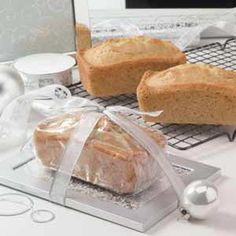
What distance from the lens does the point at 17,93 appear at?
921 mm

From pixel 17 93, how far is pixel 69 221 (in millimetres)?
311

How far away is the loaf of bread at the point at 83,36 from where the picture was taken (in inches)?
44.5

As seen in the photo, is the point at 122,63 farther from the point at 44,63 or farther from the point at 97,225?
the point at 97,225

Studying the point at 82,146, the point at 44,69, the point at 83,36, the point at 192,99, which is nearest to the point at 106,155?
the point at 82,146

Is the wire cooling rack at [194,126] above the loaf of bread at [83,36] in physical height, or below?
below

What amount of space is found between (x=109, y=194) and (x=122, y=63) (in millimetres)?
319

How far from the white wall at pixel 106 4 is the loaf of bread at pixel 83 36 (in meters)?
0.04

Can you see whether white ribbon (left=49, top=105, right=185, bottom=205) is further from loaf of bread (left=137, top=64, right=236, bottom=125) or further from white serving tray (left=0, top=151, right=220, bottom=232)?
loaf of bread (left=137, top=64, right=236, bottom=125)

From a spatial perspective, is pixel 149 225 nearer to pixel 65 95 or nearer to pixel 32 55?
pixel 65 95

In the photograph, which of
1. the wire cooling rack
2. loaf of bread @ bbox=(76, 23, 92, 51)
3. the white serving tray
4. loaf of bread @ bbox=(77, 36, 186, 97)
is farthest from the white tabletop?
loaf of bread @ bbox=(76, 23, 92, 51)

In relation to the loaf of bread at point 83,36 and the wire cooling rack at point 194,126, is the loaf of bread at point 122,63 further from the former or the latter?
the loaf of bread at point 83,36

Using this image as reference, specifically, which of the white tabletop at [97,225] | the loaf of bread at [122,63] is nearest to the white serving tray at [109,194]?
the white tabletop at [97,225]

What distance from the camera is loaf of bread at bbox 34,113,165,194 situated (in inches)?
26.7

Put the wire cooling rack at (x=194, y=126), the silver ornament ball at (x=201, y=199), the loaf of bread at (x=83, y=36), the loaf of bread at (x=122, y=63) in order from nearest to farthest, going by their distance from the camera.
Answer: the silver ornament ball at (x=201, y=199) < the wire cooling rack at (x=194, y=126) < the loaf of bread at (x=122, y=63) < the loaf of bread at (x=83, y=36)
